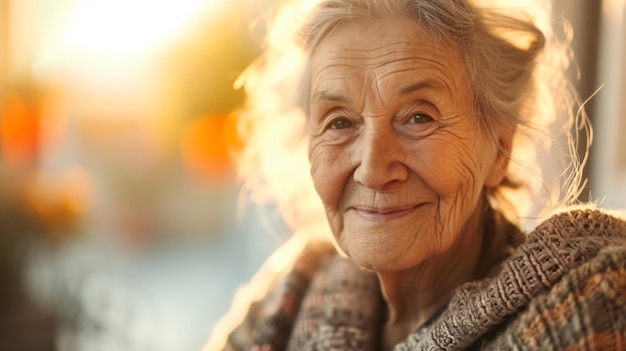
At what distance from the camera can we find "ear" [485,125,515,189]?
1.14 metres

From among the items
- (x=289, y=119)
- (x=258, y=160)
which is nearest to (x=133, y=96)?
(x=258, y=160)

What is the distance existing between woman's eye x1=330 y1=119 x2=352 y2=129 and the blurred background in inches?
64.3

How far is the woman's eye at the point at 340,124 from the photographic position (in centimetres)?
112

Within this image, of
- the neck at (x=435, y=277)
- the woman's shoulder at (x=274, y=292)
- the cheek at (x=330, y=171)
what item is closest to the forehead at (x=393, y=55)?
the cheek at (x=330, y=171)

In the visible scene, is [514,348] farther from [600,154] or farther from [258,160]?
[600,154]

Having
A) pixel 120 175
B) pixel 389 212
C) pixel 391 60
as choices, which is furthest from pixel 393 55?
pixel 120 175

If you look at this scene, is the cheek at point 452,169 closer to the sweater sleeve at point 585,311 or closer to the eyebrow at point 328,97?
the eyebrow at point 328,97

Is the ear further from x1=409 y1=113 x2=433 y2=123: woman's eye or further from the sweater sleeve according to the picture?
the sweater sleeve

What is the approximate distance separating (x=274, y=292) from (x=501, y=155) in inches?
22.0

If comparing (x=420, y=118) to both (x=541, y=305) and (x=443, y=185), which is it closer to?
(x=443, y=185)

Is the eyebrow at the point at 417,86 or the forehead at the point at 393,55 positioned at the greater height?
the forehead at the point at 393,55

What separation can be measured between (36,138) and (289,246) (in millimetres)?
2374

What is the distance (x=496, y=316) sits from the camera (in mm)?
901

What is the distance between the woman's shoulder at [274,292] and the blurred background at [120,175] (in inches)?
47.0
